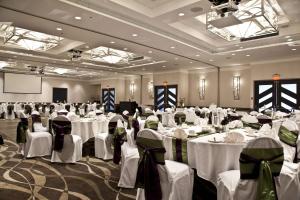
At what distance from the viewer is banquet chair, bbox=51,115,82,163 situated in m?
4.59

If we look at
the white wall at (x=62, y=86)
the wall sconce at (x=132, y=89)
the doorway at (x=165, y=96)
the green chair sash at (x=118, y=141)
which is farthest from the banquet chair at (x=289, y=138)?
the white wall at (x=62, y=86)

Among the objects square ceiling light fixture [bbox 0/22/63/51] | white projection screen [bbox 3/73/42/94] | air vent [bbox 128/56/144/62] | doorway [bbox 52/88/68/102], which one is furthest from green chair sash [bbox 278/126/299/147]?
doorway [bbox 52/88/68/102]

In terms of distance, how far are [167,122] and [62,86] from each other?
59.4 ft

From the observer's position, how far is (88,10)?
5297 mm

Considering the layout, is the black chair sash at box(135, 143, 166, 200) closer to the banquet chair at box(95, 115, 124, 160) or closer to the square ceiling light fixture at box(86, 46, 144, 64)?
the banquet chair at box(95, 115, 124, 160)

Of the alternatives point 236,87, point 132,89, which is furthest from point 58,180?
point 132,89

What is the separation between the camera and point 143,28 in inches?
261

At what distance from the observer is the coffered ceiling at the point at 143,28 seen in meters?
5.32

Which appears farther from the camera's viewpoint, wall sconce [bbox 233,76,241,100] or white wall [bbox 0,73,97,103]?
white wall [bbox 0,73,97,103]

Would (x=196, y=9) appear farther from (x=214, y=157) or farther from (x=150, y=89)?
(x=150, y=89)

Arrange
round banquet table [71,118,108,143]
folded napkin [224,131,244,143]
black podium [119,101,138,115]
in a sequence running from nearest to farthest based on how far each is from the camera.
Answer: folded napkin [224,131,244,143]
round banquet table [71,118,108,143]
black podium [119,101,138,115]

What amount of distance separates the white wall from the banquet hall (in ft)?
21.2

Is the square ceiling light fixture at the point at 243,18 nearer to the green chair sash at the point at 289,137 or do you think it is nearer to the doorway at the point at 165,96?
the green chair sash at the point at 289,137

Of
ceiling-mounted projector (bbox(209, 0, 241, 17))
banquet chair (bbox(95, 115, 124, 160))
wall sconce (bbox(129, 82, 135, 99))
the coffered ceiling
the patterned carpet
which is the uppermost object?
the coffered ceiling
